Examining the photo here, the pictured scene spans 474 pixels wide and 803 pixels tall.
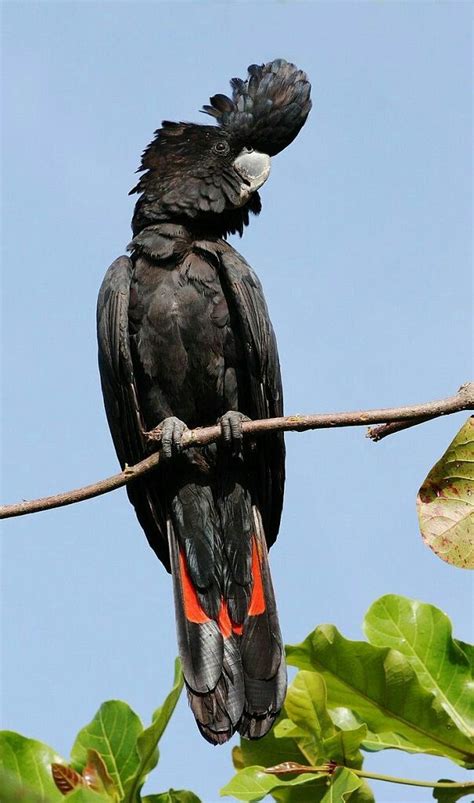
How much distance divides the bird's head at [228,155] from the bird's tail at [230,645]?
58.0 inches

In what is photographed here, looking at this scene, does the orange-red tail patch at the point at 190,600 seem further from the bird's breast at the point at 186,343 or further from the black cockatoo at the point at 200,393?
the bird's breast at the point at 186,343

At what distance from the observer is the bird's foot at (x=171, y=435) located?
436cm

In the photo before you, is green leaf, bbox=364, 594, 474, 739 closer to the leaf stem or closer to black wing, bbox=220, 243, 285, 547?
the leaf stem

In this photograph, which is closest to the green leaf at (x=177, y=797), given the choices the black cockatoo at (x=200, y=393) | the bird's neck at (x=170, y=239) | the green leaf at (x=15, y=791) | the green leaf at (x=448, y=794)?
the green leaf at (x=15, y=791)

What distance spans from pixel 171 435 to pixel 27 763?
68.9 inches

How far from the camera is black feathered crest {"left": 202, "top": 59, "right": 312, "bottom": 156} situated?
514cm

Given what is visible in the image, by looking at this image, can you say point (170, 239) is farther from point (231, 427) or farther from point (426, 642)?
point (426, 642)

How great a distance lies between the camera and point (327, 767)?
294 centimetres

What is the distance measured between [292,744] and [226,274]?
229 centimetres

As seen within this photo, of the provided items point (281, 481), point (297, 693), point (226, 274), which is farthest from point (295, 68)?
point (297, 693)

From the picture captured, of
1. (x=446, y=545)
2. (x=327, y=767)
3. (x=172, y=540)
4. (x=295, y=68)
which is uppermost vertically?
(x=295, y=68)

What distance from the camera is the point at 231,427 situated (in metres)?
4.29

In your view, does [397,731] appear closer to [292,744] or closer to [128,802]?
[292,744]

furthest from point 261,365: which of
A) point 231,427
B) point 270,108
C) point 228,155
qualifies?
point 270,108
